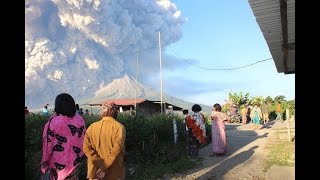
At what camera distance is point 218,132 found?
12.2 meters

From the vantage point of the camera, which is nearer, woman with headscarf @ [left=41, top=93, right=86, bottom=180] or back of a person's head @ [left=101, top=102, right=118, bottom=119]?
woman with headscarf @ [left=41, top=93, right=86, bottom=180]

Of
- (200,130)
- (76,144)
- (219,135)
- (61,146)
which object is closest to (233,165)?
(219,135)

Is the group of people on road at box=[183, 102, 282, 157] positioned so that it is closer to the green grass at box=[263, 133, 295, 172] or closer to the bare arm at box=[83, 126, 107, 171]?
the green grass at box=[263, 133, 295, 172]

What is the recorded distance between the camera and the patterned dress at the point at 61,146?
4273mm

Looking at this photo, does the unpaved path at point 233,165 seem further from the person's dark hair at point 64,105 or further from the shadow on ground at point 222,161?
the person's dark hair at point 64,105

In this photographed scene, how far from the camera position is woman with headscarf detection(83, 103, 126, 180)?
4.86 metres

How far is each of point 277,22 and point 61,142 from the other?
422 centimetres

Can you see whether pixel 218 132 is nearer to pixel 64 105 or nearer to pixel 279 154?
pixel 279 154

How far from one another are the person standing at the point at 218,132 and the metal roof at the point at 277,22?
111 inches

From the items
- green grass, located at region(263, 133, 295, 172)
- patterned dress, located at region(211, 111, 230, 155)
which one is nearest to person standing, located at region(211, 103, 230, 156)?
patterned dress, located at region(211, 111, 230, 155)

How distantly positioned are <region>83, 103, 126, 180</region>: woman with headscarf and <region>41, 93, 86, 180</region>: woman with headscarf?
0.45 m
